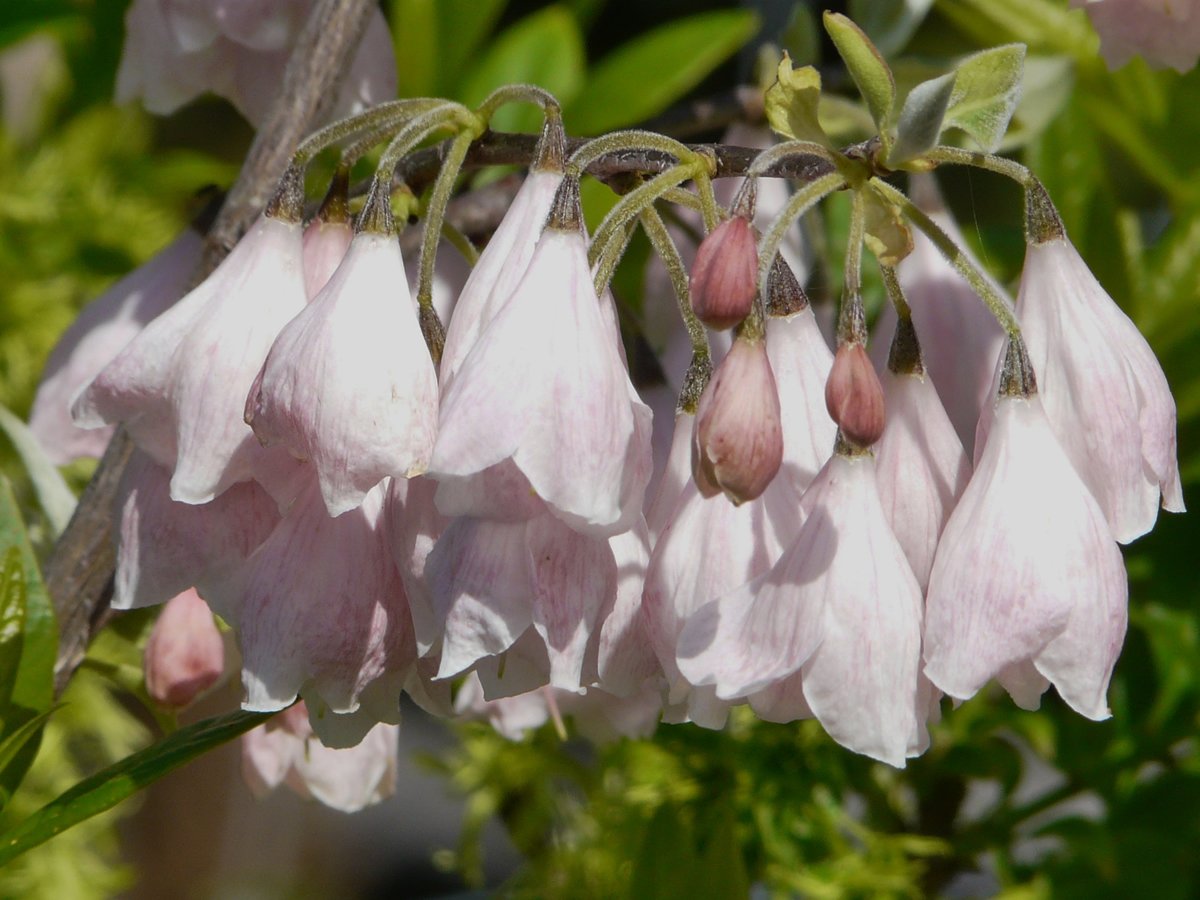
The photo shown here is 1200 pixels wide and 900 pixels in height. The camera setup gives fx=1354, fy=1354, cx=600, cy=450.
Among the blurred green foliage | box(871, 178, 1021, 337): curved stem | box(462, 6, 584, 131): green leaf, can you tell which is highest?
box(871, 178, 1021, 337): curved stem

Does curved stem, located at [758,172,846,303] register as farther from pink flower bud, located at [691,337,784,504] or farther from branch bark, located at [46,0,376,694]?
branch bark, located at [46,0,376,694]

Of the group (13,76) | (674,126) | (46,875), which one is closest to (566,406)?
(674,126)

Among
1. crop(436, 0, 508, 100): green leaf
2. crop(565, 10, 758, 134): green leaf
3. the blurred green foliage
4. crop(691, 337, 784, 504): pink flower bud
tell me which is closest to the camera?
crop(691, 337, 784, 504): pink flower bud

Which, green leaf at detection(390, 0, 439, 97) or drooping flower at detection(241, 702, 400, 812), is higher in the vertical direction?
green leaf at detection(390, 0, 439, 97)

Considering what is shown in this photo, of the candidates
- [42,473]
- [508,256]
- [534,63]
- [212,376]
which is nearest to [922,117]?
[508,256]

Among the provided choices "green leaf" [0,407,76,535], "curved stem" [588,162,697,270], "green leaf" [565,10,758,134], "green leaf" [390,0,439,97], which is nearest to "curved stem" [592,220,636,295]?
"curved stem" [588,162,697,270]

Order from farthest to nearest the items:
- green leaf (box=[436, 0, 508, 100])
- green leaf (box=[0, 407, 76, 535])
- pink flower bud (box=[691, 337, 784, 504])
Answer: green leaf (box=[436, 0, 508, 100]) → green leaf (box=[0, 407, 76, 535]) → pink flower bud (box=[691, 337, 784, 504])

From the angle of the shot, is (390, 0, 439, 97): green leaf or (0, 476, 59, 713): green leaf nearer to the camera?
(0, 476, 59, 713): green leaf

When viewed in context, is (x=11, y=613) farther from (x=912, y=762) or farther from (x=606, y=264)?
(x=912, y=762)
